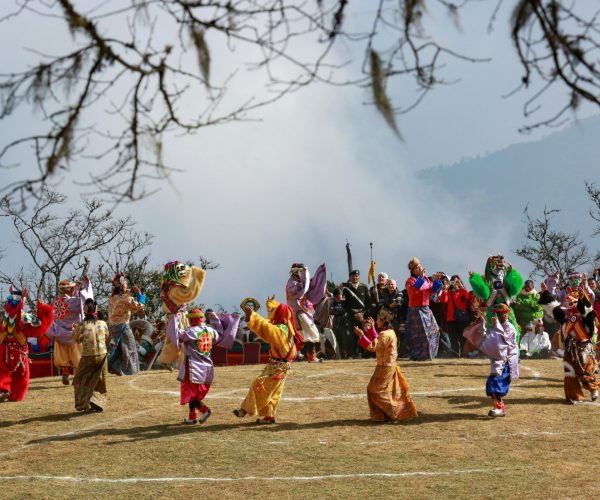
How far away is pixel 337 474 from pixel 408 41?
787cm

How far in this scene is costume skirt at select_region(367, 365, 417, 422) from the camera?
1441 centimetres

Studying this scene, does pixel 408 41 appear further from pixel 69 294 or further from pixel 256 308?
pixel 69 294

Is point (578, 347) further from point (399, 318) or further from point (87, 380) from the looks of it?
point (87, 380)

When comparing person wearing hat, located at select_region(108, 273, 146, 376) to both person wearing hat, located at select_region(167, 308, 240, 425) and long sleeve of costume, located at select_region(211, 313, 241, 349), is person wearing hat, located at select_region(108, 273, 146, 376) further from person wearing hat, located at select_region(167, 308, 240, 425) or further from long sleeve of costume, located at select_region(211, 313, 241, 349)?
person wearing hat, located at select_region(167, 308, 240, 425)

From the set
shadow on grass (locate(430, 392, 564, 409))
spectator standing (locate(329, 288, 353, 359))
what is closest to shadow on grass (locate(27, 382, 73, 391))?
spectator standing (locate(329, 288, 353, 359))

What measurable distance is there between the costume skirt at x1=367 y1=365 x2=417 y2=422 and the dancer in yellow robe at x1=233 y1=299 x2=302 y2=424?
1.17m

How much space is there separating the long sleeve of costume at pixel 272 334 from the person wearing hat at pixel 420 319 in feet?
20.2

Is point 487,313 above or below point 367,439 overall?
above

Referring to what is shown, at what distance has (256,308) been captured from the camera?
14.6m

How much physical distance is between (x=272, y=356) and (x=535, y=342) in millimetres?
9685

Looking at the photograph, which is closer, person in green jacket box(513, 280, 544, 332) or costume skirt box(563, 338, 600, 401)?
costume skirt box(563, 338, 600, 401)

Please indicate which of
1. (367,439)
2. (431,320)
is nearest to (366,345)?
(367,439)

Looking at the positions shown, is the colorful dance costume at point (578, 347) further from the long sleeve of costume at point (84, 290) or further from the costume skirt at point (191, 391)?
the long sleeve of costume at point (84, 290)

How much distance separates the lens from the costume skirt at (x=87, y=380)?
51.5 feet
